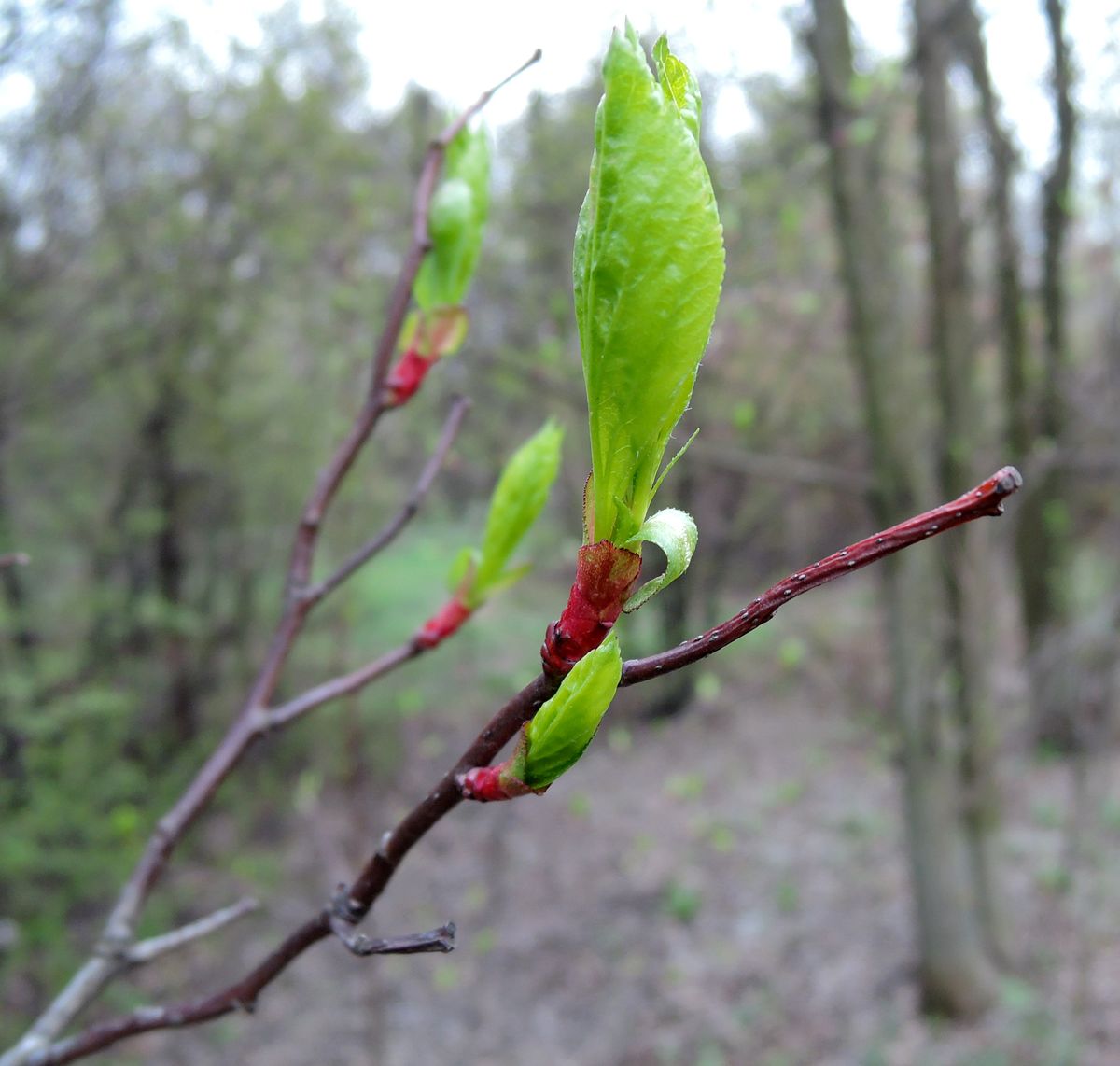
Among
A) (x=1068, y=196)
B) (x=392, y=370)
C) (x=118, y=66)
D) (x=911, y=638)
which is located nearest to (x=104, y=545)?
(x=118, y=66)

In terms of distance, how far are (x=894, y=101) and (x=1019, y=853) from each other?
4.24m

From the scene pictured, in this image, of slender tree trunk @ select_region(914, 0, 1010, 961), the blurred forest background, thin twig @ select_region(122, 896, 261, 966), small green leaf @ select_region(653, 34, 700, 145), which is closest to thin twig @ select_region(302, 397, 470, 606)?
thin twig @ select_region(122, 896, 261, 966)

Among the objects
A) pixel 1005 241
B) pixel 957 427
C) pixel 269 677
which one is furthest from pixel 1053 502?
pixel 269 677

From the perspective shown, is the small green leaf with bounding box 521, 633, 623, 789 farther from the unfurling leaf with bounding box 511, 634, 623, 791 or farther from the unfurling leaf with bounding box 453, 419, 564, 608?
the unfurling leaf with bounding box 453, 419, 564, 608

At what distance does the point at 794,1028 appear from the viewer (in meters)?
4.25

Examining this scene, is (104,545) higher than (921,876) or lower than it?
higher

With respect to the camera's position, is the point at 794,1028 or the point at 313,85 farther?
the point at 313,85

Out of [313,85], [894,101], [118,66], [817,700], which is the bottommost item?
[817,700]

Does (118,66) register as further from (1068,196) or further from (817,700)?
(817,700)

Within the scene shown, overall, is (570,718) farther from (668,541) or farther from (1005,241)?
(1005,241)

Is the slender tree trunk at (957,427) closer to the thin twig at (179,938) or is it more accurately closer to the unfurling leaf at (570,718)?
the thin twig at (179,938)

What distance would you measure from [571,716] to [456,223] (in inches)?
20.8

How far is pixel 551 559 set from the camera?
5582mm

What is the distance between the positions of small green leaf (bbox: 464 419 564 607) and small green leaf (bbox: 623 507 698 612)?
336 mm
